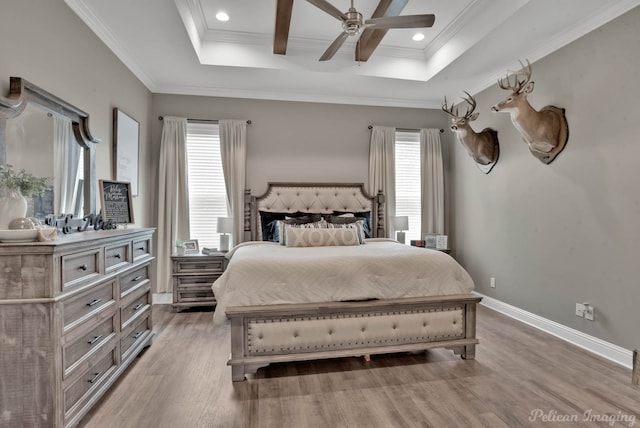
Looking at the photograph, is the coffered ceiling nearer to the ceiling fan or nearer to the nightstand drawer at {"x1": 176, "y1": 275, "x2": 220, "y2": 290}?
the ceiling fan

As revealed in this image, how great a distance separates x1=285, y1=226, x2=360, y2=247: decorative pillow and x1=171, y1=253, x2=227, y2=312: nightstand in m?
1.07

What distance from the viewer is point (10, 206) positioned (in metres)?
1.80

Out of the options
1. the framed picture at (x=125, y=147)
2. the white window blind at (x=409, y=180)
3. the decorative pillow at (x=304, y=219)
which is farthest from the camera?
the white window blind at (x=409, y=180)

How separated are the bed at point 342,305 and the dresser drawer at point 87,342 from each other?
0.70m

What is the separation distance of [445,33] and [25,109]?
12.6 ft

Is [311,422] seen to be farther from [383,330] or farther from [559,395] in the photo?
[559,395]

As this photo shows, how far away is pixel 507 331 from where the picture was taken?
341 centimetres

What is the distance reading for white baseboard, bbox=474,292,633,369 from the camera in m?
2.67

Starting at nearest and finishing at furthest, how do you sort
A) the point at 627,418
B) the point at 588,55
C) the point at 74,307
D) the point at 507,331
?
the point at 74,307
the point at 627,418
the point at 588,55
the point at 507,331

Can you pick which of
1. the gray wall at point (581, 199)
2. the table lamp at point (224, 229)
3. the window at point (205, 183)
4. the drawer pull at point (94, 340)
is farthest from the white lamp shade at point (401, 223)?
the drawer pull at point (94, 340)

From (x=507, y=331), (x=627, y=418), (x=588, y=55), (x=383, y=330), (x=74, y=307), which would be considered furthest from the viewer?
(x=507, y=331)

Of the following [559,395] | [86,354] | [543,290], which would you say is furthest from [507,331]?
[86,354]

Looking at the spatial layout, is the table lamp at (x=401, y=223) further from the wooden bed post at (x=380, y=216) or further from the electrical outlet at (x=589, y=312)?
the electrical outlet at (x=589, y=312)

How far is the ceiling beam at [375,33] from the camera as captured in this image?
2.88m
